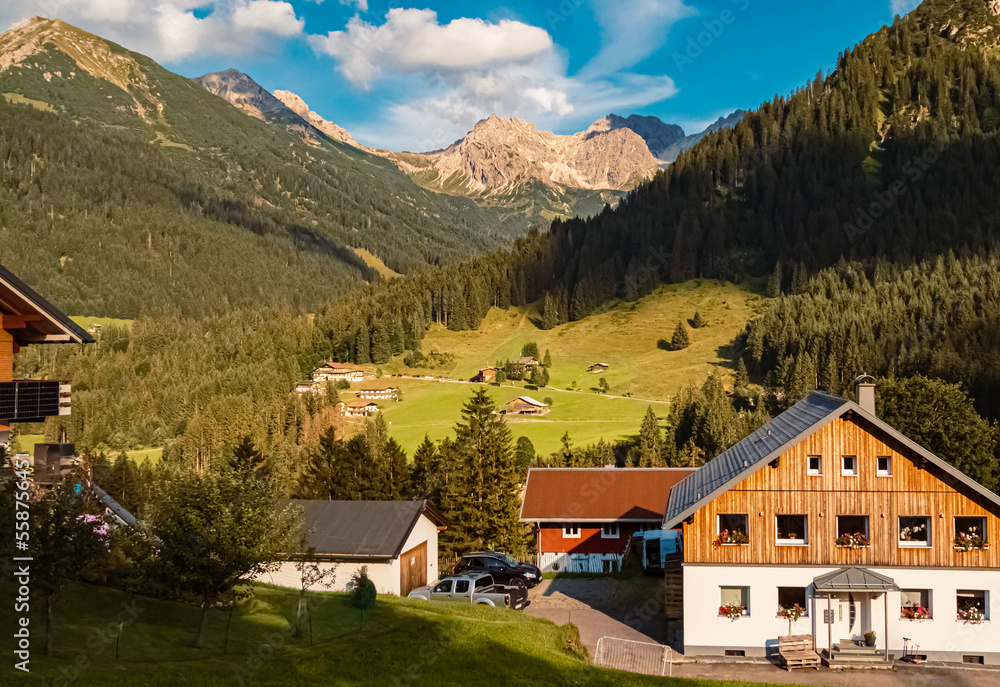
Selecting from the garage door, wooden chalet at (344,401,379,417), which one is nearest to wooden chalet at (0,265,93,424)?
the garage door

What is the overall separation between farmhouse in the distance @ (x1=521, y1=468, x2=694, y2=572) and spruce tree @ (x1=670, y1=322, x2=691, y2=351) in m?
125

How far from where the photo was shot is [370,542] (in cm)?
4003

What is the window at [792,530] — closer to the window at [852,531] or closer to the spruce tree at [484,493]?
the window at [852,531]

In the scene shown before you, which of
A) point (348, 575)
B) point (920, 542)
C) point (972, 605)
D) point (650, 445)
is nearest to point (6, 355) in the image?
point (348, 575)

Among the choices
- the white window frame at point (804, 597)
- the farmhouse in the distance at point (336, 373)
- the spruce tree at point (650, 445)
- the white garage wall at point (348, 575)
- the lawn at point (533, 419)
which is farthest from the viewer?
the farmhouse in the distance at point (336, 373)

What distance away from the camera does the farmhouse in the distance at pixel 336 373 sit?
17100 centimetres

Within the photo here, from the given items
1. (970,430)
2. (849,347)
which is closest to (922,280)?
(849,347)

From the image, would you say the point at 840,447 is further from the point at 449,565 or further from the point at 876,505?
the point at 449,565

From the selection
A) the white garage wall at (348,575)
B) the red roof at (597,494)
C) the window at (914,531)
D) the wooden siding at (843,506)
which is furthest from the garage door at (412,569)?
the window at (914,531)

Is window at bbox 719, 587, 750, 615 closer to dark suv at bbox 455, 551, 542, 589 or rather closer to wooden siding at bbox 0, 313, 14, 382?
dark suv at bbox 455, 551, 542, 589

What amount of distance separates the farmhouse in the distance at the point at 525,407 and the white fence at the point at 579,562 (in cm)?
7714

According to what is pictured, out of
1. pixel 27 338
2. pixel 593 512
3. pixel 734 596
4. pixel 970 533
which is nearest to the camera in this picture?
pixel 27 338

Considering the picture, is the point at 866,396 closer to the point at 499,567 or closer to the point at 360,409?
the point at 499,567

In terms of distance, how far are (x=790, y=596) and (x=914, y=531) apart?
574 cm
